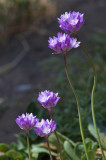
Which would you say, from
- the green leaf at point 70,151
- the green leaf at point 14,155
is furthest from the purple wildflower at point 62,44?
the green leaf at point 14,155

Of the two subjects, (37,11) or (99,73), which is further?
(37,11)

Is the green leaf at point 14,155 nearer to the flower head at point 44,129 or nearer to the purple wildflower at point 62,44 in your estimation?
the flower head at point 44,129

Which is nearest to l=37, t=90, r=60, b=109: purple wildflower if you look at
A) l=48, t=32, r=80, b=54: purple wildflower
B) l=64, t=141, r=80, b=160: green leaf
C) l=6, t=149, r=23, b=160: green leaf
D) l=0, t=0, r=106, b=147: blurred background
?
l=48, t=32, r=80, b=54: purple wildflower

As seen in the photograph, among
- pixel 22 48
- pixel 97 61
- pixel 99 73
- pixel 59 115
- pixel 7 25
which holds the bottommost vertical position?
pixel 59 115

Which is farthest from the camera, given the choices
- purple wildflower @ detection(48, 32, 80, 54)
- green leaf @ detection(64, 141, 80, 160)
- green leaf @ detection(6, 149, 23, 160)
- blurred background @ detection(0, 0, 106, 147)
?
blurred background @ detection(0, 0, 106, 147)

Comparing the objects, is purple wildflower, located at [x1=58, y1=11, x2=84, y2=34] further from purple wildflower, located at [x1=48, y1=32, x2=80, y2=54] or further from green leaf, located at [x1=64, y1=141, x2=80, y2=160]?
green leaf, located at [x1=64, y1=141, x2=80, y2=160]

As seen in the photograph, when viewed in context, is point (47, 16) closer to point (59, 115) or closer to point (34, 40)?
point (34, 40)

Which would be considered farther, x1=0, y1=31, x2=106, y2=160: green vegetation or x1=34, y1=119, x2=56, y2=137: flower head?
x1=0, y1=31, x2=106, y2=160: green vegetation

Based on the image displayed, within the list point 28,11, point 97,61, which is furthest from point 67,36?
point 28,11
